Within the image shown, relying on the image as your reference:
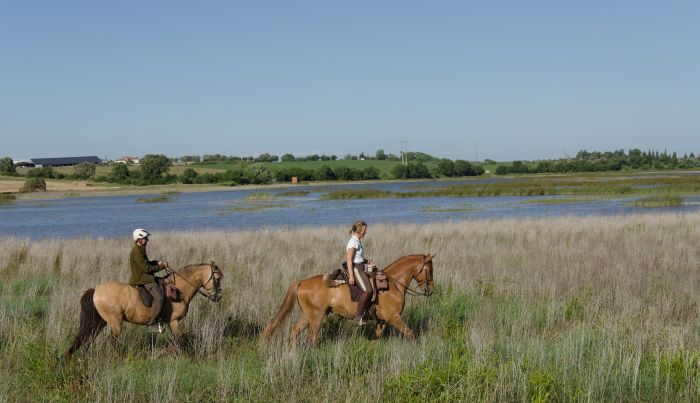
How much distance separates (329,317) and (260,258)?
6.92 metres

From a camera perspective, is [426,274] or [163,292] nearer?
[163,292]

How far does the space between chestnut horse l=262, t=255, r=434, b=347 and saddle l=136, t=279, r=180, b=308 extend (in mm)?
1263

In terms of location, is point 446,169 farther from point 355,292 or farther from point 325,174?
point 355,292

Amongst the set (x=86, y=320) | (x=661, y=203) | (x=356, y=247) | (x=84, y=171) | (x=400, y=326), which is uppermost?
(x=84, y=171)

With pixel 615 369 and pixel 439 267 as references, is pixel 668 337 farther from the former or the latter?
pixel 439 267

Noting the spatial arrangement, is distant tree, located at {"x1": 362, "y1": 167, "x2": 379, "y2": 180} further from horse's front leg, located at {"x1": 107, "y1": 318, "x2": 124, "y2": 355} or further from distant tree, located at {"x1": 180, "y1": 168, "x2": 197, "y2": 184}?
horse's front leg, located at {"x1": 107, "y1": 318, "x2": 124, "y2": 355}

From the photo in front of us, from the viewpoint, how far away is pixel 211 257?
680 inches

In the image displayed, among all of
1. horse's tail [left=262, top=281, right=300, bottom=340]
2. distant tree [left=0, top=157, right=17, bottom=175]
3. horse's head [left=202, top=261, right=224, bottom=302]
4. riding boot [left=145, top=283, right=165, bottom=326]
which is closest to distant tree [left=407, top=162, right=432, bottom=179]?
distant tree [left=0, top=157, right=17, bottom=175]

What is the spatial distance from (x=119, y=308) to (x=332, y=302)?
262cm

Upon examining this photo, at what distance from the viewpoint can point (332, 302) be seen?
845 cm

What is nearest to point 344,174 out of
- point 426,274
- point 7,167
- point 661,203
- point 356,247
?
point 7,167

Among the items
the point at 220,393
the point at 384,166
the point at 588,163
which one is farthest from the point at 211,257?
the point at 588,163

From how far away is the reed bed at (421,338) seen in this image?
6.49m

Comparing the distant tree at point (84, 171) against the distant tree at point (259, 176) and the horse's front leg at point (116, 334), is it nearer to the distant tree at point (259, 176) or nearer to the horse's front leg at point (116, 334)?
the distant tree at point (259, 176)
